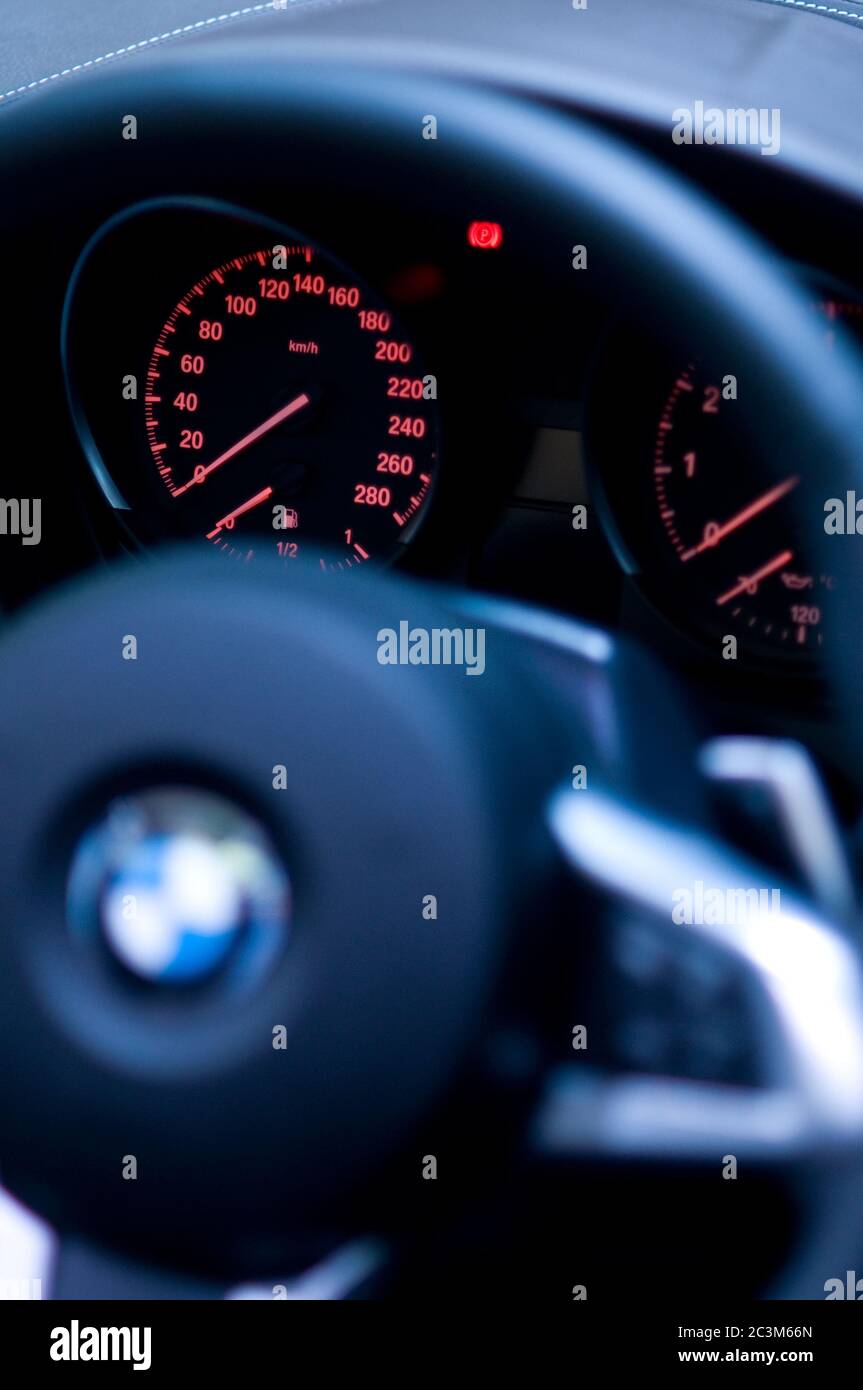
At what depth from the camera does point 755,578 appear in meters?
1.97

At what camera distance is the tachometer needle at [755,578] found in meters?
1.95

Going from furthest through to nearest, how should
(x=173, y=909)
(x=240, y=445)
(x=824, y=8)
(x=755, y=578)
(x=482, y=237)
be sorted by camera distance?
1. (x=240, y=445)
2. (x=755, y=578)
3. (x=824, y=8)
4. (x=482, y=237)
5. (x=173, y=909)

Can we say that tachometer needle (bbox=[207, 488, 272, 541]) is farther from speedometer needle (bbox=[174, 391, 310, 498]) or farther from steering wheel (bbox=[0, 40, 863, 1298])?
steering wheel (bbox=[0, 40, 863, 1298])

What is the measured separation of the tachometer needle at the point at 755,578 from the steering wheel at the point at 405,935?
1.07m

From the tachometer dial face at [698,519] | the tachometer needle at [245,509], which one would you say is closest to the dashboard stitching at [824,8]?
A: the tachometer dial face at [698,519]

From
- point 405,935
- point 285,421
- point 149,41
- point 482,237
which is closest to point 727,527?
point 285,421

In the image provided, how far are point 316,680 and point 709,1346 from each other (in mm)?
414

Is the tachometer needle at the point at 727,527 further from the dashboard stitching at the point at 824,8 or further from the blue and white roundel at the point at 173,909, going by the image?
the blue and white roundel at the point at 173,909

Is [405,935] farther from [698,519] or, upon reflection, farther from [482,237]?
[698,519]

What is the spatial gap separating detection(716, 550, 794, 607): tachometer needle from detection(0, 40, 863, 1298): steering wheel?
1.07 m

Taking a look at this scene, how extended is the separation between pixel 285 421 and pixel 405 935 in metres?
1.42

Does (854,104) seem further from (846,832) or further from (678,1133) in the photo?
(678,1133)

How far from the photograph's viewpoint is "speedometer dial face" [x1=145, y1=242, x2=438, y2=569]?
6.83 ft

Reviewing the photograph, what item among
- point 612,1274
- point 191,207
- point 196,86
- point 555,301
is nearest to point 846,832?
point 612,1274
